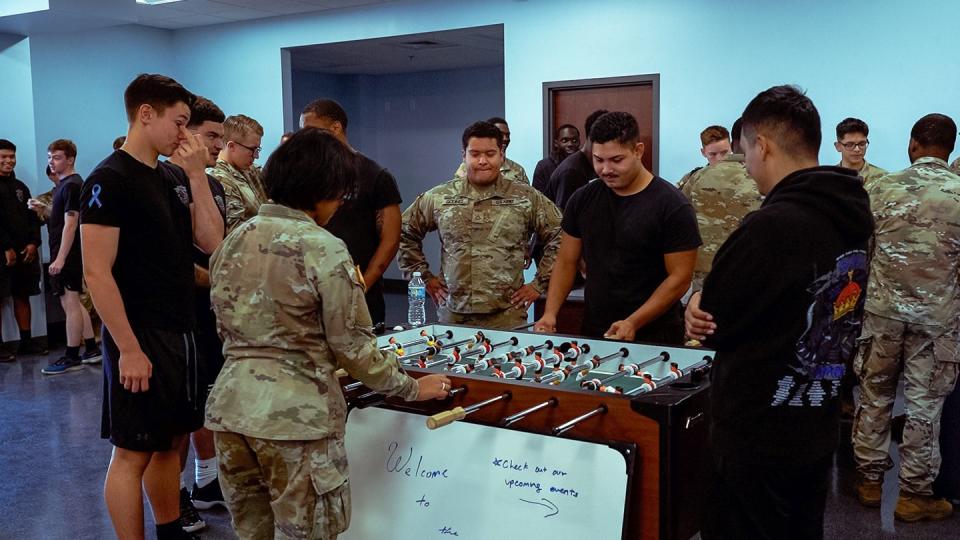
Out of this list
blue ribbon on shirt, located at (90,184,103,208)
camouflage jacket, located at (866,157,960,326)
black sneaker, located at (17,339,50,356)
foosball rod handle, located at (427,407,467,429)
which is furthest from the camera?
black sneaker, located at (17,339,50,356)

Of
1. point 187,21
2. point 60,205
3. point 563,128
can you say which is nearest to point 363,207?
point 563,128

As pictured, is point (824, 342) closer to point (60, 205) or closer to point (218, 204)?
point (218, 204)

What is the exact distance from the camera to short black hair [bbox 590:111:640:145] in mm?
3445

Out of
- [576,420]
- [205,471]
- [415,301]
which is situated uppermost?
[576,420]

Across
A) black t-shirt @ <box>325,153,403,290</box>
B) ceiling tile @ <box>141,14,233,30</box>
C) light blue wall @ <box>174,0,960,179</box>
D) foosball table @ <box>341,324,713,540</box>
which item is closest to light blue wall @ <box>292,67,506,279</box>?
ceiling tile @ <box>141,14,233,30</box>

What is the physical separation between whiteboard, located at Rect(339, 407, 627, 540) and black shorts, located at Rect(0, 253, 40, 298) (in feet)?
19.1

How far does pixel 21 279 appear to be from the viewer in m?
7.60

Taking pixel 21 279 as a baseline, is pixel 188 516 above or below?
below

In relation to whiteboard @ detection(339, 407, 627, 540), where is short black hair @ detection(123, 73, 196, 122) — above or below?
above

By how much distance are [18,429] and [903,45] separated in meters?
6.31

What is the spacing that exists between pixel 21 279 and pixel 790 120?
285 inches

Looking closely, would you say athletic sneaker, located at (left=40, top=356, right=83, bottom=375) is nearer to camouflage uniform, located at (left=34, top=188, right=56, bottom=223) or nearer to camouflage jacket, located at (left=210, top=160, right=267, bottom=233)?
camouflage uniform, located at (left=34, top=188, right=56, bottom=223)

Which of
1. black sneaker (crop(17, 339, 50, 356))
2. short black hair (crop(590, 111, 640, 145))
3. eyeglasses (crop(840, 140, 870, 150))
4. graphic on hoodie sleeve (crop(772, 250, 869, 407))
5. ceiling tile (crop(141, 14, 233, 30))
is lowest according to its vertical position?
black sneaker (crop(17, 339, 50, 356))

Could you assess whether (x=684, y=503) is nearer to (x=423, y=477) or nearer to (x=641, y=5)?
(x=423, y=477)
